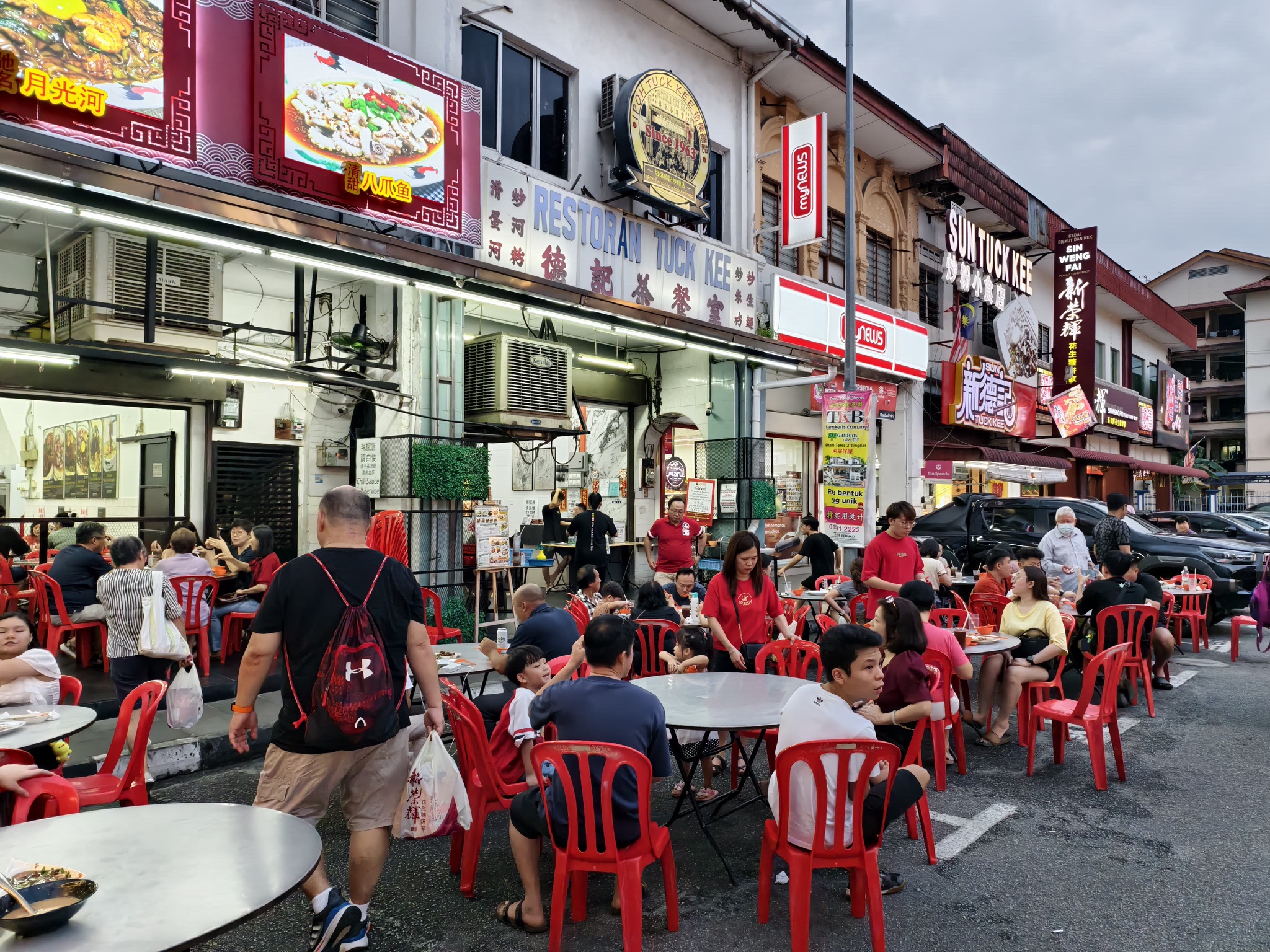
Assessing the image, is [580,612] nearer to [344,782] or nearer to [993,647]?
[993,647]

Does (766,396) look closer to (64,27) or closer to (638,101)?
(638,101)

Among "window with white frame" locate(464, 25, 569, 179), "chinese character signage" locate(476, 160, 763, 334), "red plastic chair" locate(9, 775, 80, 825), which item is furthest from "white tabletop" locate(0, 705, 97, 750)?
"window with white frame" locate(464, 25, 569, 179)

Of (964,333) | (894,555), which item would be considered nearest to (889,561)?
(894,555)

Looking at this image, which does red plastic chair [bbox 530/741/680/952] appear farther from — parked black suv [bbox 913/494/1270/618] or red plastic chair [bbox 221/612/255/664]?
parked black suv [bbox 913/494/1270/618]

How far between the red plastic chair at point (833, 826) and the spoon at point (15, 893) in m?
2.52

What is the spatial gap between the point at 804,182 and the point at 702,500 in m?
5.51

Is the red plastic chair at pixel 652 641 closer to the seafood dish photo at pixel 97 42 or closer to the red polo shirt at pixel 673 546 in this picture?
the red polo shirt at pixel 673 546

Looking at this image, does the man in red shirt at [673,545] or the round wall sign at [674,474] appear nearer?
the man in red shirt at [673,545]

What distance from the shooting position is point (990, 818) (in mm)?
4840

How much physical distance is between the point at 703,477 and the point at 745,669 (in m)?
8.11

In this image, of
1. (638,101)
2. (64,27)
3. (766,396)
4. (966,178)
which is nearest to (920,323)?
(966,178)

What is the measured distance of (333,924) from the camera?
3.11 metres

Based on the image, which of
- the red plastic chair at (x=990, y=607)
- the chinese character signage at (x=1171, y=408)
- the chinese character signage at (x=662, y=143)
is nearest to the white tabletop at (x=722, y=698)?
the red plastic chair at (x=990, y=607)

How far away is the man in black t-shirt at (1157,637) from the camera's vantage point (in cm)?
779
